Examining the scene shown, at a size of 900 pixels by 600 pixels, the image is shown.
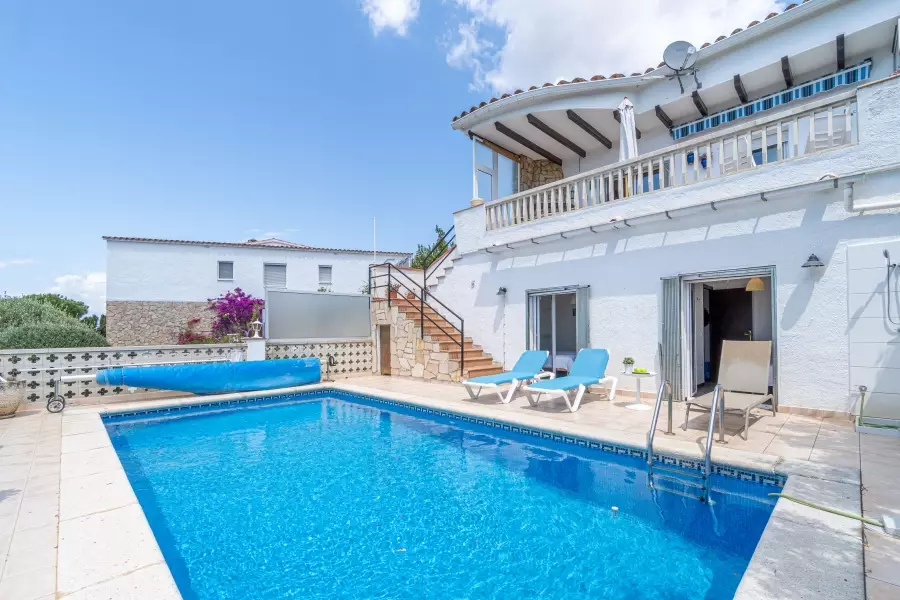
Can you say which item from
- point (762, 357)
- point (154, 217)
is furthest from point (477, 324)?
point (154, 217)

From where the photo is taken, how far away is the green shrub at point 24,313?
15227 mm

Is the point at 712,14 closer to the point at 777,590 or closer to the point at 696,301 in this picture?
the point at 696,301

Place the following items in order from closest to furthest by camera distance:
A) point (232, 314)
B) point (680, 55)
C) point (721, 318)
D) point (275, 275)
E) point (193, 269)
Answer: point (680, 55) < point (721, 318) < point (232, 314) < point (193, 269) < point (275, 275)

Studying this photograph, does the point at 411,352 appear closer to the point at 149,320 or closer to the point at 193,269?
the point at 193,269

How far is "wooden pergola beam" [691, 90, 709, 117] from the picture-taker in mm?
9197

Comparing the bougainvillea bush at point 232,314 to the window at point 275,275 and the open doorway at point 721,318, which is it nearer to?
the window at point 275,275

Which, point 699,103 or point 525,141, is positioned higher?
point 525,141

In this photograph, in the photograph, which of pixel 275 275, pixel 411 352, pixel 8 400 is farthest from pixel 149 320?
pixel 411 352

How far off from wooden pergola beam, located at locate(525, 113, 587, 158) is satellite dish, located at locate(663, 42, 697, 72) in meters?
2.94

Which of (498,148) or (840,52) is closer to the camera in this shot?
(840,52)

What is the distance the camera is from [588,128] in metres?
11.0

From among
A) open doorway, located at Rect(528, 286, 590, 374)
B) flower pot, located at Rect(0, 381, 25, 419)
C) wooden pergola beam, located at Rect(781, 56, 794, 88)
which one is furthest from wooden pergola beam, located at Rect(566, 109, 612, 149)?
flower pot, located at Rect(0, 381, 25, 419)

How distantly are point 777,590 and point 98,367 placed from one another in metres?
11.1

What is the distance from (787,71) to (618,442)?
8.32 metres
